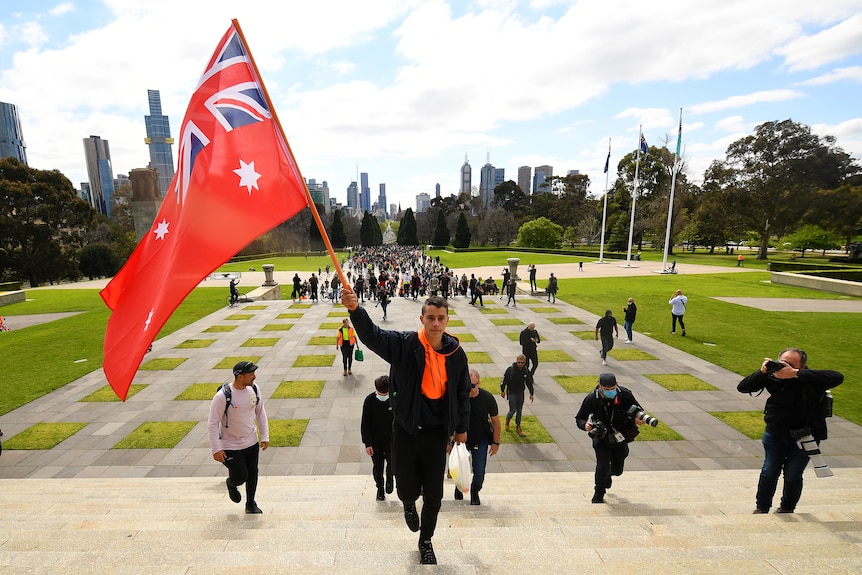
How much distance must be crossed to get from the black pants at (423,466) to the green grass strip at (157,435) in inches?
250

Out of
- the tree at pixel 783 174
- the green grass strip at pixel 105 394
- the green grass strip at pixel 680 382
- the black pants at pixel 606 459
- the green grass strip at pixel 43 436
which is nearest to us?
the black pants at pixel 606 459

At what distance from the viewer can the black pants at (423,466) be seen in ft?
8.87

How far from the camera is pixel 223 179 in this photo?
3844mm

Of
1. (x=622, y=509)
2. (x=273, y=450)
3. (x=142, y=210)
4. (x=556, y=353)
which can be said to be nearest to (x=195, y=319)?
(x=273, y=450)

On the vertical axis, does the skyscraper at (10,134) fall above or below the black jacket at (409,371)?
above

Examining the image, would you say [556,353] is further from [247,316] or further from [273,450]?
[247,316]

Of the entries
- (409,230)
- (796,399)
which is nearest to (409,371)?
(796,399)

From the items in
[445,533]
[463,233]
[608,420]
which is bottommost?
[445,533]

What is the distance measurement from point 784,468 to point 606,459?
1.76 m

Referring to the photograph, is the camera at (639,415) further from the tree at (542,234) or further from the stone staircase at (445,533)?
the tree at (542,234)

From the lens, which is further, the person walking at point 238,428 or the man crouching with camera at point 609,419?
the man crouching with camera at point 609,419

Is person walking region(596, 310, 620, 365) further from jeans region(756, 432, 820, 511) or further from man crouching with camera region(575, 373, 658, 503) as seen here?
man crouching with camera region(575, 373, 658, 503)

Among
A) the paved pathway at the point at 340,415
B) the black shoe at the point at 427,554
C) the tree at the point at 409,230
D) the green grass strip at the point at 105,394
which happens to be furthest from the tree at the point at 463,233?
the black shoe at the point at 427,554

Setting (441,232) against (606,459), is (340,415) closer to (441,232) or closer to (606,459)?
(606,459)
